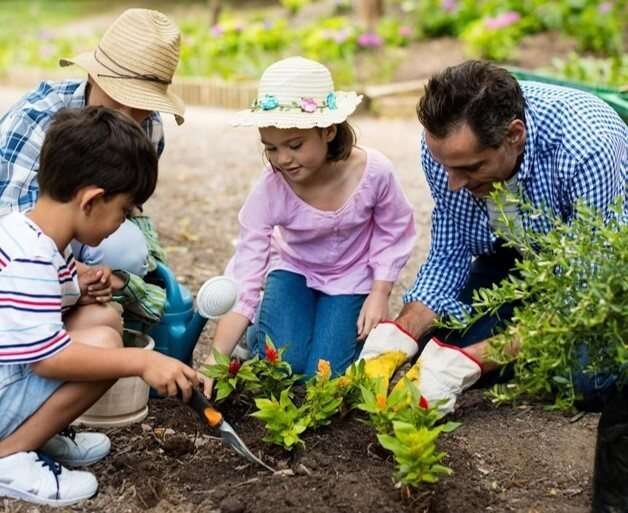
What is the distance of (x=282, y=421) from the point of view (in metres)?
2.68

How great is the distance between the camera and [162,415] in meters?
3.14

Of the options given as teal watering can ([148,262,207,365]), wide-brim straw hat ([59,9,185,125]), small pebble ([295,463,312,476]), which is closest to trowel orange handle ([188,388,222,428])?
small pebble ([295,463,312,476])

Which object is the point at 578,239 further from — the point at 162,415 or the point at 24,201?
the point at 24,201

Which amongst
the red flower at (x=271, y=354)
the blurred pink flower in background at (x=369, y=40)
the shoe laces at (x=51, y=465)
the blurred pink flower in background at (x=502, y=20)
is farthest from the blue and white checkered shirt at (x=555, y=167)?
the blurred pink flower in background at (x=369, y=40)

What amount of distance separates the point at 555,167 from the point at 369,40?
638 cm

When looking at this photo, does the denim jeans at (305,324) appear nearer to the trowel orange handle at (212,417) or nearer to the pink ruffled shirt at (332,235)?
the pink ruffled shirt at (332,235)

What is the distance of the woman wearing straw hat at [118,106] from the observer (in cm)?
319

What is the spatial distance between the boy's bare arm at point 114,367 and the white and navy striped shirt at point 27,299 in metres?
0.03

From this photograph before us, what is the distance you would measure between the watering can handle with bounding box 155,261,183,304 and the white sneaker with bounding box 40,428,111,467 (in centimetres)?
61

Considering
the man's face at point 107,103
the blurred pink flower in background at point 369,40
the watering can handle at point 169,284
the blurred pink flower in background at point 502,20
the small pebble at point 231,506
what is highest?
the blurred pink flower in background at point 502,20

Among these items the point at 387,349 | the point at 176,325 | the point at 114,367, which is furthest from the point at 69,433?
the point at 387,349

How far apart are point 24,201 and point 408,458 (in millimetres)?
1502

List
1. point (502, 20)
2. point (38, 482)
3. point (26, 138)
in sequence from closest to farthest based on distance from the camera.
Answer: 1. point (38, 482)
2. point (26, 138)
3. point (502, 20)

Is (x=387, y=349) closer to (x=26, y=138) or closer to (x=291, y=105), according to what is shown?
(x=291, y=105)
